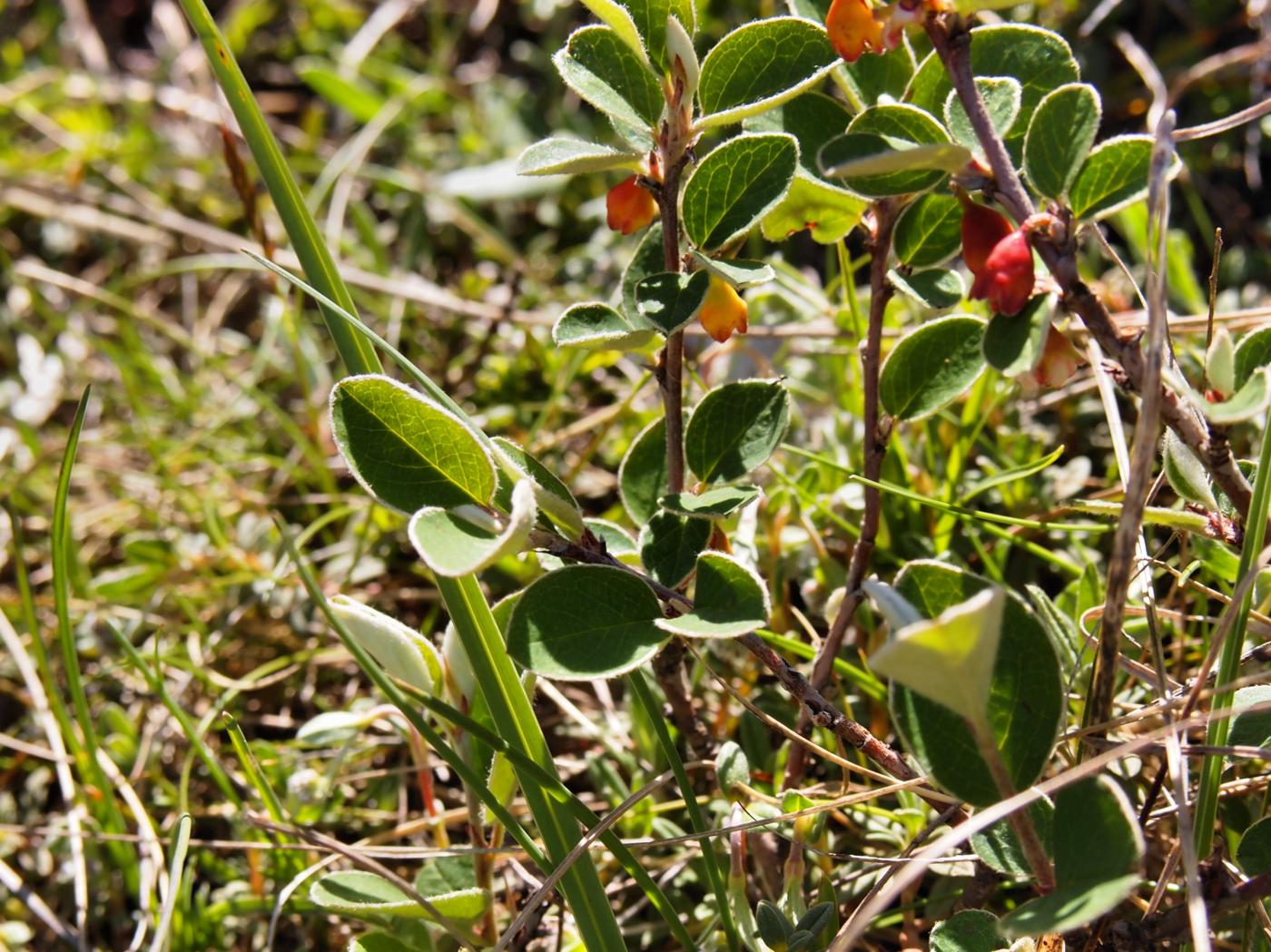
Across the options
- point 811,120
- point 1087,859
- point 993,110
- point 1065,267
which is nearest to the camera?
point 1087,859

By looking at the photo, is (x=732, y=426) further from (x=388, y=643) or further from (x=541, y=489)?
(x=388, y=643)

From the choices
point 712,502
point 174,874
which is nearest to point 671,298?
point 712,502

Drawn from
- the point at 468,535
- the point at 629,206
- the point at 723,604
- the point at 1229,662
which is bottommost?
the point at 1229,662

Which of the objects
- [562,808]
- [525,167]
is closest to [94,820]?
[562,808]

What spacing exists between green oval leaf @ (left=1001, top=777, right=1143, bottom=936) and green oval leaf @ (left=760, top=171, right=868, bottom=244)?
1.86 feet

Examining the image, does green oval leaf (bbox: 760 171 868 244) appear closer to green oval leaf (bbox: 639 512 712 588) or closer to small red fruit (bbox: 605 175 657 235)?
small red fruit (bbox: 605 175 657 235)

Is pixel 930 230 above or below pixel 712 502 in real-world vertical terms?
above

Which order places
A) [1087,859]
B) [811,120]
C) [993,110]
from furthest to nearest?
[811,120]
[993,110]
[1087,859]

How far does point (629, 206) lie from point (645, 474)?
0.96 feet

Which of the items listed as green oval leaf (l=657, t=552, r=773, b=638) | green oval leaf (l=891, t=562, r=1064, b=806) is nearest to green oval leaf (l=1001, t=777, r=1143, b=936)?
green oval leaf (l=891, t=562, r=1064, b=806)

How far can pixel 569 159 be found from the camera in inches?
38.5

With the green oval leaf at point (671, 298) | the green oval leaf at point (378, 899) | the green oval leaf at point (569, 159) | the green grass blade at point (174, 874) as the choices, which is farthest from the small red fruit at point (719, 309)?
the green grass blade at point (174, 874)

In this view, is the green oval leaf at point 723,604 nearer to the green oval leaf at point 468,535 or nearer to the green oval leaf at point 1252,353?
the green oval leaf at point 468,535

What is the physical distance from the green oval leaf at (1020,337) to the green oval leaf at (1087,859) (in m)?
0.33
